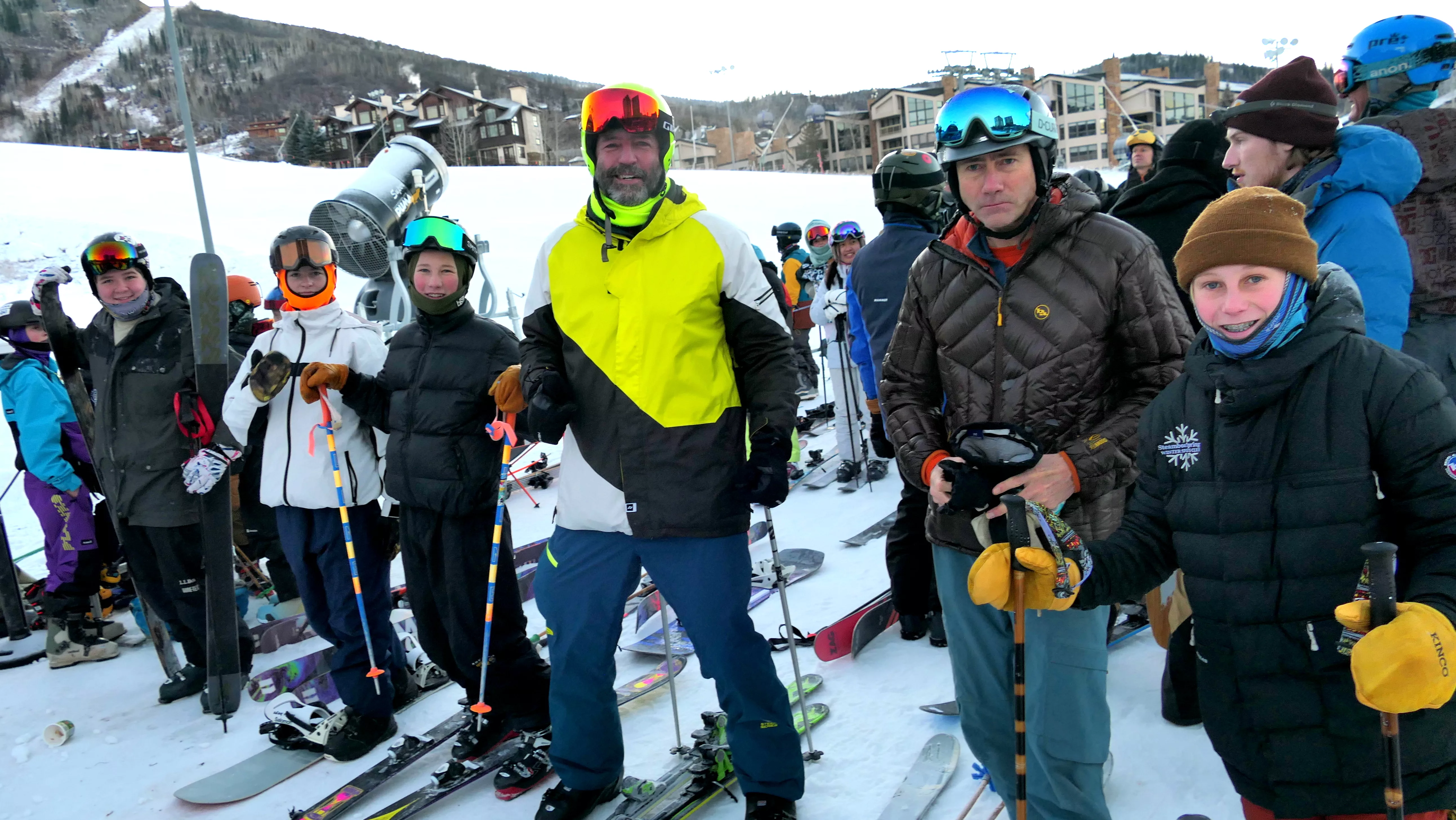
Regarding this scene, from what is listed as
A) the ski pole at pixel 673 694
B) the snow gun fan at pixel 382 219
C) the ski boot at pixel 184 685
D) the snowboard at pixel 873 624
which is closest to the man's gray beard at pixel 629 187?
the ski pole at pixel 673 694

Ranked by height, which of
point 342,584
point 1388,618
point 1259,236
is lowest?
point 342,584

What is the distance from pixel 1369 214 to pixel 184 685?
5.07 metres

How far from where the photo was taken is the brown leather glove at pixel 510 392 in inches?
119

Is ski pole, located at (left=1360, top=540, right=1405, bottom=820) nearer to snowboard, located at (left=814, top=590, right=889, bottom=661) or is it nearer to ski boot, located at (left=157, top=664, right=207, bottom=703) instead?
snowboard, located at (left=814, top=590, right=889, bottom=661)

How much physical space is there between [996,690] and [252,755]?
10.4 ft

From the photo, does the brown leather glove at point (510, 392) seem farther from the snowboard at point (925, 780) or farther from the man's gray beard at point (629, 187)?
the snowboard at point (925, 780)

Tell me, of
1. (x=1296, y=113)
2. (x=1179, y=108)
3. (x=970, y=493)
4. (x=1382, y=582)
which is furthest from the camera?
(x=1179, y=108)

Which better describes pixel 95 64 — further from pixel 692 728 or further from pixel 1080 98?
pixel 692 728

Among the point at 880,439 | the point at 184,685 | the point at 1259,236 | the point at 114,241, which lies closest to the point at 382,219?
the point at 114,241

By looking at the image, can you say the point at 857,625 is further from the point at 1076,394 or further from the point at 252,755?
the point at 252,755

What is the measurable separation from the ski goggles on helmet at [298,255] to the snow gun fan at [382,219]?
420 cm

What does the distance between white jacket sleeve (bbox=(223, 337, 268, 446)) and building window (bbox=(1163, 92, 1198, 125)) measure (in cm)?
5564

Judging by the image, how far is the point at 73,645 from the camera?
4.82 m

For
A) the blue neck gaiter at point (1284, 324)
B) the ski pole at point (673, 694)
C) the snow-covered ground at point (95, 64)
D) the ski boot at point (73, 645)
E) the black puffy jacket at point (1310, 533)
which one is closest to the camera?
the black puffy jacket at point (1310, 533)
